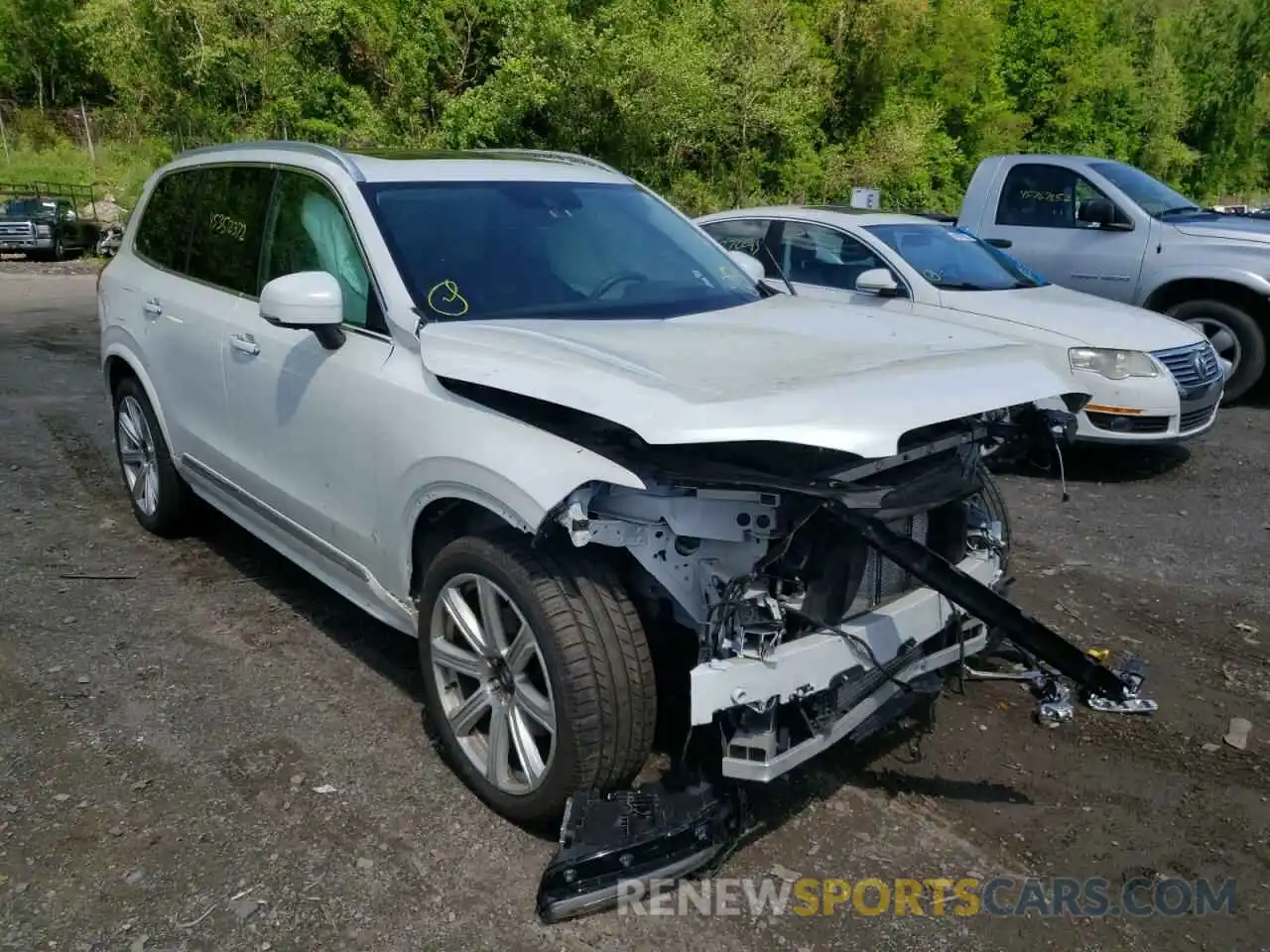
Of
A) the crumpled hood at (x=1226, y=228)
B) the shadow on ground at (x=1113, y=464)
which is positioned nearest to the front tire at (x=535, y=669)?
the shadow on ground at (x=1113, y=464)

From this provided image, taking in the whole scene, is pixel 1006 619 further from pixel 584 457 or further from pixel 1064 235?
pixel 1064 235

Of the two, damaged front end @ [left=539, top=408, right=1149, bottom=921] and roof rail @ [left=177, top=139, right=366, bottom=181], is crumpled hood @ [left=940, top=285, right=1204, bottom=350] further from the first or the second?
roof rail @ [left=177, top=139, right=366, bottom=181]

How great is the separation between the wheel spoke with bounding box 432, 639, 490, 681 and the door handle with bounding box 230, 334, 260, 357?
1.49m

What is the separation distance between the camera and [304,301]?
11.0ft

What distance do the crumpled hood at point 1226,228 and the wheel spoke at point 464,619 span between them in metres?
8.15

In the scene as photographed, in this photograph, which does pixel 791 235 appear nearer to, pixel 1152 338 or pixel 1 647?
pixel 1152 338

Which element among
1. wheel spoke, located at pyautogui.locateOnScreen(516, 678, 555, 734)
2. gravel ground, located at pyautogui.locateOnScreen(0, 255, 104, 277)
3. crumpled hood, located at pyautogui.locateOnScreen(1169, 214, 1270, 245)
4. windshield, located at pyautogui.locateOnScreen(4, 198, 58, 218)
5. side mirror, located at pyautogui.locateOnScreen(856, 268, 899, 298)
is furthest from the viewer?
windshield, located at pyautogui.locateOnScreen(4, 198, 58, 218)

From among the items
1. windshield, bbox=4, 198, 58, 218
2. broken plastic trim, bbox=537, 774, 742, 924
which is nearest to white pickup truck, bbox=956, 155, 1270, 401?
broken plastic trim, bbox=537, 774, 742, 924

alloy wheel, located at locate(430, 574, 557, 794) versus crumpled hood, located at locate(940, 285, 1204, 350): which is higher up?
crumpled hood, located at locate(940, 285, 1204, 350)

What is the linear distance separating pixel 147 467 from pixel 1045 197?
797cm

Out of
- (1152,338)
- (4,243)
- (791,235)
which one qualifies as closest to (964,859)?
(1152,338)

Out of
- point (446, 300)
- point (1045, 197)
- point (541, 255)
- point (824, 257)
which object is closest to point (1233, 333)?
point (1045, 197)

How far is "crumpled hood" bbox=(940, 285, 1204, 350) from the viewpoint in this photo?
6773mm

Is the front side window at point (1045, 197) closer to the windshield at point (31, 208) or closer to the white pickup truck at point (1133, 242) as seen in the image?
the white pickup truck at point (1133, 242)
